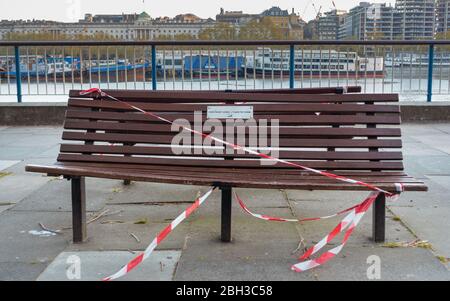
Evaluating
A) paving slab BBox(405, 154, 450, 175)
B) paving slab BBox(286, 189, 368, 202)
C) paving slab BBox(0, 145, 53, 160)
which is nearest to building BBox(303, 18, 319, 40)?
paving slab BBox(405, 154, 450, 175)

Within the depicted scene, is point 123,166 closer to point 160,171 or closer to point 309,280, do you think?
point 160,171

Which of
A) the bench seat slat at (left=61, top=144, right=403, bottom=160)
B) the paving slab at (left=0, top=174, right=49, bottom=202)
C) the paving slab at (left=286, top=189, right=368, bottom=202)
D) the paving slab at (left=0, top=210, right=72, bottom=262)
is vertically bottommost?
the paving slab at (left=286, top=189, right=368, bottom=202)

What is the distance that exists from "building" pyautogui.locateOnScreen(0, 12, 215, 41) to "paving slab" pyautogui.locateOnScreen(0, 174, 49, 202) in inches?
616

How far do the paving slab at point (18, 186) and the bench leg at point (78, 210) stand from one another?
4.97 ft

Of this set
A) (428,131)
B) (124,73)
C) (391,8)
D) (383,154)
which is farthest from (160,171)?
(391,8)

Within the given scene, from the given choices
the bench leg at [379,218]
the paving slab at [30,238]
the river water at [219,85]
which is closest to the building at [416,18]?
the river water at [219,85]

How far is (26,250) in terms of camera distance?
4.35m

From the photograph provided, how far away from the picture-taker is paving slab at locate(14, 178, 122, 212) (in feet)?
18.1

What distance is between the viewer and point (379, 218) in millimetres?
4449

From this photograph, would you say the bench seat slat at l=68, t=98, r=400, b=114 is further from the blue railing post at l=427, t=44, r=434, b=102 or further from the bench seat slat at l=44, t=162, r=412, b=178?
the blue railing post at l=427, t=44, r=434, b=102

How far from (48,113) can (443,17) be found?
13.3m

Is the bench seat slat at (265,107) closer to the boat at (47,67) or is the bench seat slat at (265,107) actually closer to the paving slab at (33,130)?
the paving slab at (33,130)

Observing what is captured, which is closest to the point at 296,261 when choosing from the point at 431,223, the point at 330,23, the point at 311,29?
the point at 431,223

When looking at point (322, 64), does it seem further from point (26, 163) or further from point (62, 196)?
point (62, 196)
